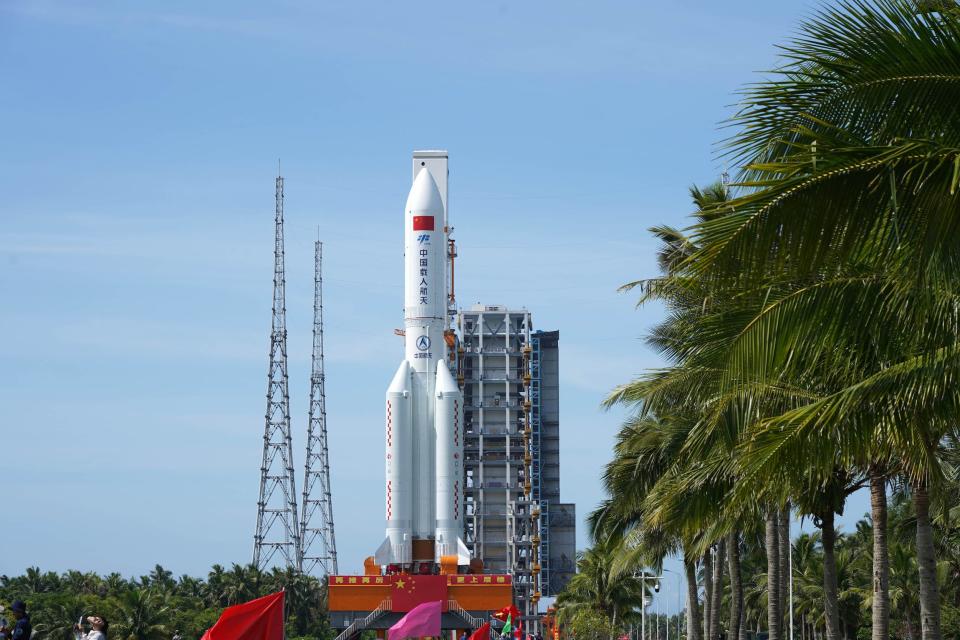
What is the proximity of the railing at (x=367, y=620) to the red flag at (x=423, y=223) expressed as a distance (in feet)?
52.9

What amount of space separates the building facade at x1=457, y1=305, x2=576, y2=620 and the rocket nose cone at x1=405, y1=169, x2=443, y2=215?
662 inches

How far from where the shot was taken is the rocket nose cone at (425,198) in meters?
58.8

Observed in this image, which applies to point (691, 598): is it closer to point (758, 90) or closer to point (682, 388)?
point (682, 388)

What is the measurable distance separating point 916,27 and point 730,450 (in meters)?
8.70

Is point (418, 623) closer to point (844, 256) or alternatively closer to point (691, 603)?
point (844, 256)

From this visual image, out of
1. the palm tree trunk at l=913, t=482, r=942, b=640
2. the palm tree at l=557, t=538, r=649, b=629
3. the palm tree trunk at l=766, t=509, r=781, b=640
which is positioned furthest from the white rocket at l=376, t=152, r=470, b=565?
the palm tree trunk at l=913, t=482, r=942, b=640

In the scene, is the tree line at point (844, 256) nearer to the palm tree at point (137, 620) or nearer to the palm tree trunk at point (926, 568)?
the palm tree trunk at point (926, 568)

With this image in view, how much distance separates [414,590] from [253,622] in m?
38.8

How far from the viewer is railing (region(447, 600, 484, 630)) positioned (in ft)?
174

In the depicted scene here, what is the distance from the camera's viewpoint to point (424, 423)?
57.8 m

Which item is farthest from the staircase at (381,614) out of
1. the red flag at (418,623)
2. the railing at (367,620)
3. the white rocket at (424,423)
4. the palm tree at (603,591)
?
the red flag at (418,623)

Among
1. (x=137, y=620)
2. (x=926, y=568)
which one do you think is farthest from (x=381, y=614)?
(x=926, y=568)

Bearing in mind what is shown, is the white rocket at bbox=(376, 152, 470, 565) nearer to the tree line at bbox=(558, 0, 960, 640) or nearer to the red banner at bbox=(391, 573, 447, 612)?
the red banner at bbox=(391, 573, 447, 612)

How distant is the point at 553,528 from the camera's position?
263 feet
